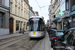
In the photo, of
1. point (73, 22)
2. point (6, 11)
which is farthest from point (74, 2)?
point (6, 11)

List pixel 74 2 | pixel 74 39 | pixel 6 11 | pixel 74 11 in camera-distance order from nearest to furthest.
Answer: pixel 74 39 < pixel 74 11 < pixel 74 2 < pixel 6 11

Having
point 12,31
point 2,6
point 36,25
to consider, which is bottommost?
point 12,31

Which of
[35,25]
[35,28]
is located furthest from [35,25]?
[35,28]

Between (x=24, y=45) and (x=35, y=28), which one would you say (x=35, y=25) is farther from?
(x=24, y=45)

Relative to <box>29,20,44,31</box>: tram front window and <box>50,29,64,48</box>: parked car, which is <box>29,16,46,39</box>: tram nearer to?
<box>29,20,44,31</box>: tram front window

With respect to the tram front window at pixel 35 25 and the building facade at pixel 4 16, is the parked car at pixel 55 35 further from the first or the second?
the building facade at pixel 4 16

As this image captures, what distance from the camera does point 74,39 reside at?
2736 millimetres

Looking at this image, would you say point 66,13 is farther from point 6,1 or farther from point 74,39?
point 74,39

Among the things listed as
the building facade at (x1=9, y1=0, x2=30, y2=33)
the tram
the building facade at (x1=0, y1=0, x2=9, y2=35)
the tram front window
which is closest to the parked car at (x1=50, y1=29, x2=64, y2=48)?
the tram

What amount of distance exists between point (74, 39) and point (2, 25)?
17.4 m

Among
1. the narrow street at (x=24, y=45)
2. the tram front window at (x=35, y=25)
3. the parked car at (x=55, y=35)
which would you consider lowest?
the narrow street at (x=24, y=45)

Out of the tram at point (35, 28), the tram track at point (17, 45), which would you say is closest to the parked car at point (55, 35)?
the tram track at point (17, 45)

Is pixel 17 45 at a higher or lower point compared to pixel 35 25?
lower

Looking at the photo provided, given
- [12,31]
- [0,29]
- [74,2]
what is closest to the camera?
[0,29]
